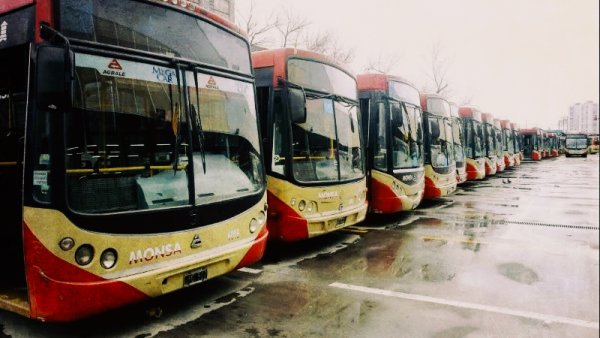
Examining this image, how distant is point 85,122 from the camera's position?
3.89 m

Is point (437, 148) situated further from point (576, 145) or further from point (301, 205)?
point (576, 145)

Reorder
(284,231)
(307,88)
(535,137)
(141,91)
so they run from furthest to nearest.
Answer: (535,137), (307,88), (284,231), (141,91)

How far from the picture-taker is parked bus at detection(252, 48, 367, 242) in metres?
6.69

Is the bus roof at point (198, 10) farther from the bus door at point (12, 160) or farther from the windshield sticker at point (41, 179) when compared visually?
the windshield sticker at point (41, 179)

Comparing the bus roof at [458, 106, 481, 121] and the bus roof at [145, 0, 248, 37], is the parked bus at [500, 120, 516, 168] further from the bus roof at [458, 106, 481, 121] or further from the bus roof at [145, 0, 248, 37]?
the bus roof at [145, 0, 248, 37]

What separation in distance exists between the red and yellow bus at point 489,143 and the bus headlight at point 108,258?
20954mm

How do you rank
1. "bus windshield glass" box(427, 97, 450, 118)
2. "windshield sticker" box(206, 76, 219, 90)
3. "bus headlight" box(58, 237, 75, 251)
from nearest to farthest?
"bus headlight" box(58, 237, 75, 251) → "windshield sticker" box(206, 76, 219, 90) → "bus windshield glass" box(427, 97, 450, 118)

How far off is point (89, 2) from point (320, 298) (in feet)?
12.7

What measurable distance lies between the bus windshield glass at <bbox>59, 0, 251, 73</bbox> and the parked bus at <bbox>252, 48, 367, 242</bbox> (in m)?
1.31

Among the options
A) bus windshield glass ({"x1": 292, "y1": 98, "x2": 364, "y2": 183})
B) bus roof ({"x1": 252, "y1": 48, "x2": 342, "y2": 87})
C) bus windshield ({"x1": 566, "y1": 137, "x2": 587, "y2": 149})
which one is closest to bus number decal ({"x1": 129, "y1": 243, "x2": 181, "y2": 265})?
bus windshield glass ({"x1": 292, "y1": 98, "x2": 364, "y2": 183})

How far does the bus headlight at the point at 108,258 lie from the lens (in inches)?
150

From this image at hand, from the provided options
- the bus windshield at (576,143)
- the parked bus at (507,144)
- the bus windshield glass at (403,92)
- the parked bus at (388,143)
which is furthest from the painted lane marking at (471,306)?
the bus windshield at (576,143)

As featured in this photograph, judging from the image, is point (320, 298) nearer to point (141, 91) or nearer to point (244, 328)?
point (244, 328)

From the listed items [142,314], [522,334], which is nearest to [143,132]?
[142,314]
